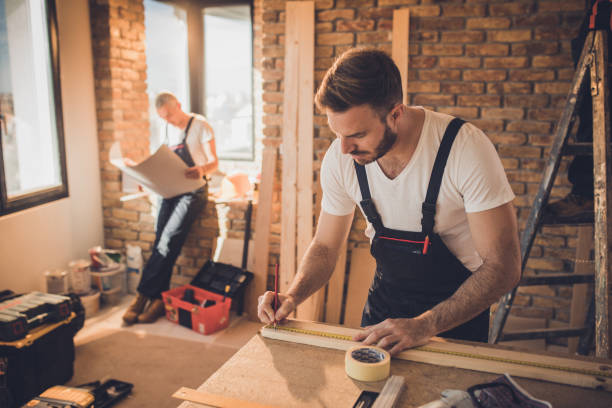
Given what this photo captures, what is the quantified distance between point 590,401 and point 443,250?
1.93 feet

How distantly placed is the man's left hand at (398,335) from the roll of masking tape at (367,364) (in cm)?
5

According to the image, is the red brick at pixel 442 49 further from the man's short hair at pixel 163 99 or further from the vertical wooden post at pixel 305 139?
the man's short hair at pixel 163 99

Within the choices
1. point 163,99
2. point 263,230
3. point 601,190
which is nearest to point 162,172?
point 163,99

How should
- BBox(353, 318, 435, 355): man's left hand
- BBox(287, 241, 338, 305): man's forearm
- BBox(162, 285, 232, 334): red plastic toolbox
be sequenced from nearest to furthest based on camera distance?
BBox(353, 318, 435, 355): man's left hand → BBox(287, 241, 338, 305): man's forearm → BBox(162, 285, 232, 334): red plastic toolbox

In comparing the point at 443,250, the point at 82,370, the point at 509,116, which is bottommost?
the point at 82,370

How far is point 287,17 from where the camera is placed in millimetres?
3332

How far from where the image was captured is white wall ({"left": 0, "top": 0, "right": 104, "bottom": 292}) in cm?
362

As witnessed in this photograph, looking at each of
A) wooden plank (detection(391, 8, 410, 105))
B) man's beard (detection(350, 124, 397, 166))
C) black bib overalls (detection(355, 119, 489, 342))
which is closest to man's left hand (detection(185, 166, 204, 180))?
wooden plank (detection(391, 8, 410, 105))

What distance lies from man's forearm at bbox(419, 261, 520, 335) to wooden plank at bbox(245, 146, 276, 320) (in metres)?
2.36

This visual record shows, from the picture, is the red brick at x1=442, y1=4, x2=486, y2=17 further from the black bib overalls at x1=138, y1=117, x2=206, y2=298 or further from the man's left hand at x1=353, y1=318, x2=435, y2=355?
the man's left hand at x1=353, y1=318, x2=435, y2=355

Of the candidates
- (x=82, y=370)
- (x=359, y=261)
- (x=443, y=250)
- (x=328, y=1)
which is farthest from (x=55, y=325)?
(x=328, y=1)

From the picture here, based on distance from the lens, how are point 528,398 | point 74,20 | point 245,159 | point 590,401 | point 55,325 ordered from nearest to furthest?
point 528,398
point 590,401
point 55,325
point 74,20
point 245,159

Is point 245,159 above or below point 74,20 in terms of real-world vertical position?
below

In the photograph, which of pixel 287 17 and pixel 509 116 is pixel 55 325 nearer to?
pixel 287 17
